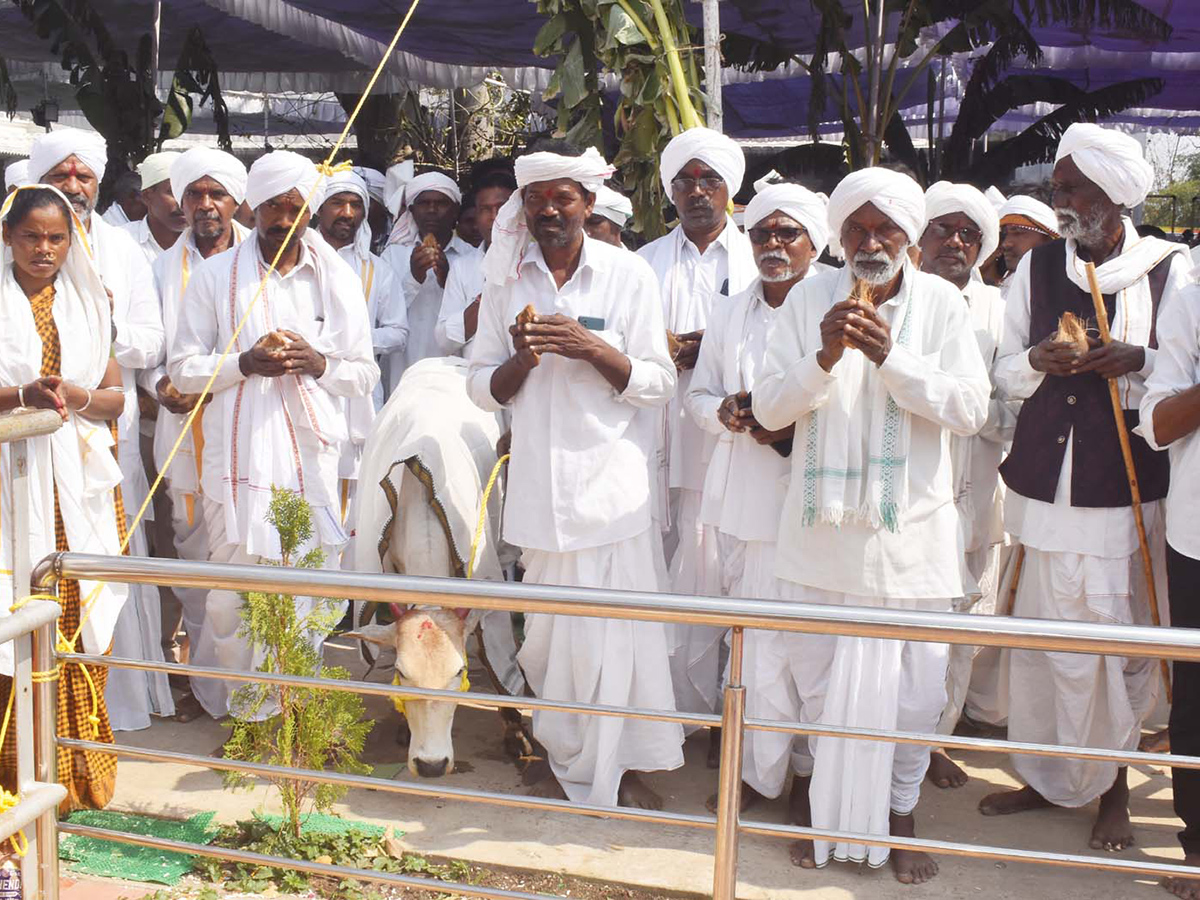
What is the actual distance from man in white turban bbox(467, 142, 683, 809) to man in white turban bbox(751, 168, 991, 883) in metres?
0.61

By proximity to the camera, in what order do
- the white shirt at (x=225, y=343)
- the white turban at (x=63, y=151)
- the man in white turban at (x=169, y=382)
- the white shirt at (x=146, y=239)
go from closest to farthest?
the white shirt at (x=225, y=343)
the white turban at (x=63, y=151)
the man in white turban at (x=169, y=382)
the white shirt at (x=146, y=239)

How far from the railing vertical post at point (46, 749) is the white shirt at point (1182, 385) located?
3242mm

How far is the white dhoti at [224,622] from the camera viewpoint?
215 inches

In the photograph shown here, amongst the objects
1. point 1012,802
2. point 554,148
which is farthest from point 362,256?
point 1012,802

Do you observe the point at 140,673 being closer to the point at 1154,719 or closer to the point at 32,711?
the point at 32,711

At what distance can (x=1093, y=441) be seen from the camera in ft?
14.9

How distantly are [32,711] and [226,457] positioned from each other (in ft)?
7.93

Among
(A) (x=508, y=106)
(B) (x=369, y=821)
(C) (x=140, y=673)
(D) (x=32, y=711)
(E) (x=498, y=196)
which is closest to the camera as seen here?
(D) (x=32, y=711)

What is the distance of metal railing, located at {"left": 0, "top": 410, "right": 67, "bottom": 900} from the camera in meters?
2.95

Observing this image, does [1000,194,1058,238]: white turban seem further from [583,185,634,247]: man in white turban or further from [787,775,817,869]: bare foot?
[787,775,817,869]: bare foot

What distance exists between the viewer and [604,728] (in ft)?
15.5

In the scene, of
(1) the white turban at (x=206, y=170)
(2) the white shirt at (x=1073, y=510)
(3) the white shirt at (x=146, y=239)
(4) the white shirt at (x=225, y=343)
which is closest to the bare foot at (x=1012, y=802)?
(2) the white shirt at (x=1073, y=510)

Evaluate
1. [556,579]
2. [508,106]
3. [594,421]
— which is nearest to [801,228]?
[594,421]

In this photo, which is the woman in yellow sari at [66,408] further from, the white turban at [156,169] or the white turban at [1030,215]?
the white turban at [1030,215]
